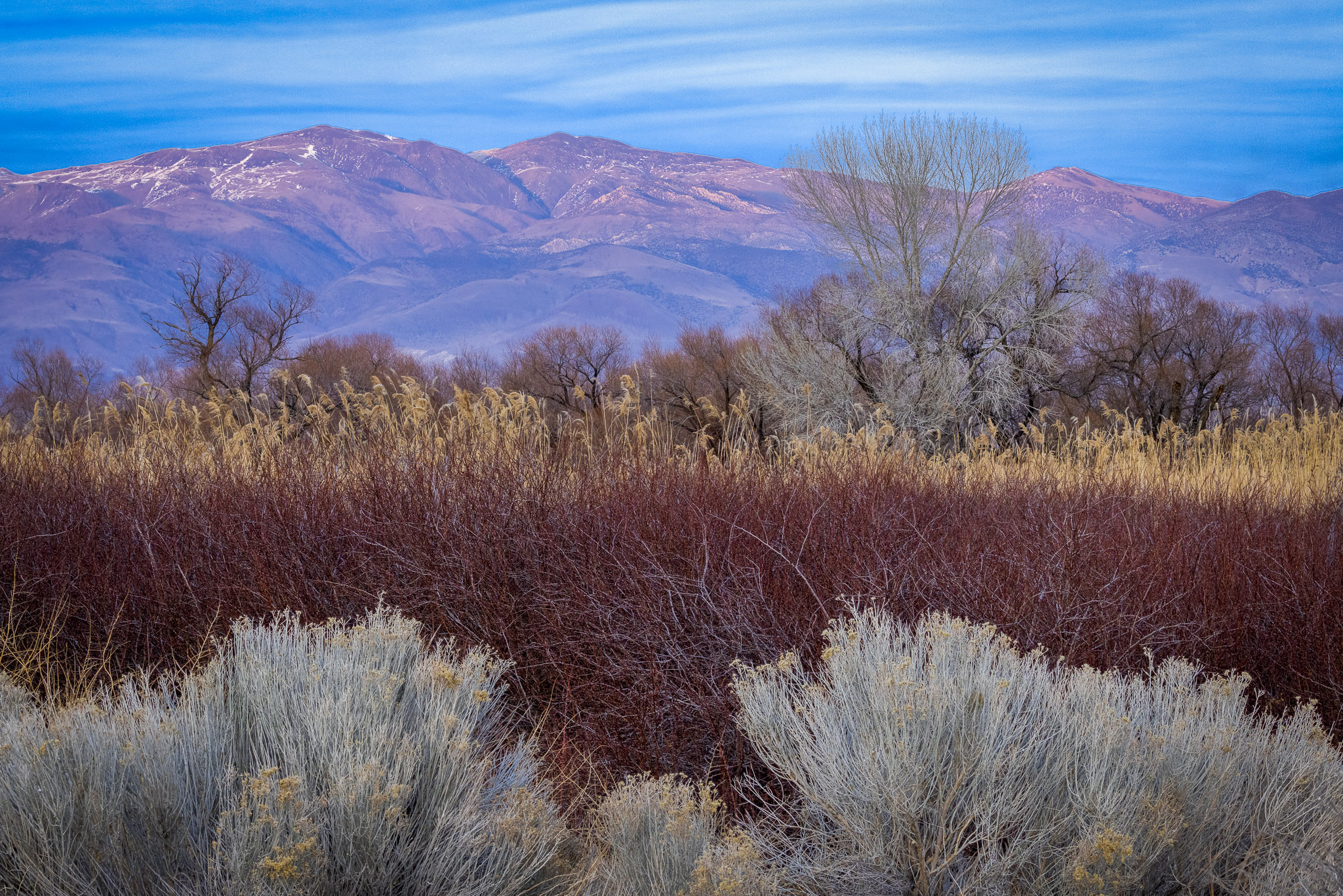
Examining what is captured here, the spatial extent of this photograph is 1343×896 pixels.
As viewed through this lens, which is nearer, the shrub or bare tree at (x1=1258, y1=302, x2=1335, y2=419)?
the shrub

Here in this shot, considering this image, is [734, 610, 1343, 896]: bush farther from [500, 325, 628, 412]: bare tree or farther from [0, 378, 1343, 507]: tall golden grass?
A: [500, 325, 628, 412]: bare tree

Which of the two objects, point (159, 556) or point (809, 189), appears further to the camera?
point (809, 189)

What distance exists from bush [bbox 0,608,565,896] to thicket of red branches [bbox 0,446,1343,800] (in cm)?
96

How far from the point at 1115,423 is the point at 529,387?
38.9 meters

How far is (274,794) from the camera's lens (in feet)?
6.72

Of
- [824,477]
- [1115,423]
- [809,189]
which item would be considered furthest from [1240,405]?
[824,477]

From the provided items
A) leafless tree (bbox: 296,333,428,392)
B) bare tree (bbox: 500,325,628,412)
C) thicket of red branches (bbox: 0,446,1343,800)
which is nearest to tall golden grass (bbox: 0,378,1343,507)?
thicket of red branches (bbox: 0,446,1343,800)

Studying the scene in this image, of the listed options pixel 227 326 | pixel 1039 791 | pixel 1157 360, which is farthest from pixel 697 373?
pixel 1039 791

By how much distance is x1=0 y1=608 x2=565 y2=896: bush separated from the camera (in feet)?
6.53

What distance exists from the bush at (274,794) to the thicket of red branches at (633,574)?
3.14 ft

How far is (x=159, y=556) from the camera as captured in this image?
5102mm

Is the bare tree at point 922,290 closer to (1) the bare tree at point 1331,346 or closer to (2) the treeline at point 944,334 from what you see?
(2) the treeline at point 944,334

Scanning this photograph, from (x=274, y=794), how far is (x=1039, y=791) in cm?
209

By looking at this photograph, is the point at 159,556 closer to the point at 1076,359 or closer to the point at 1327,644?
the point at 1327,644
